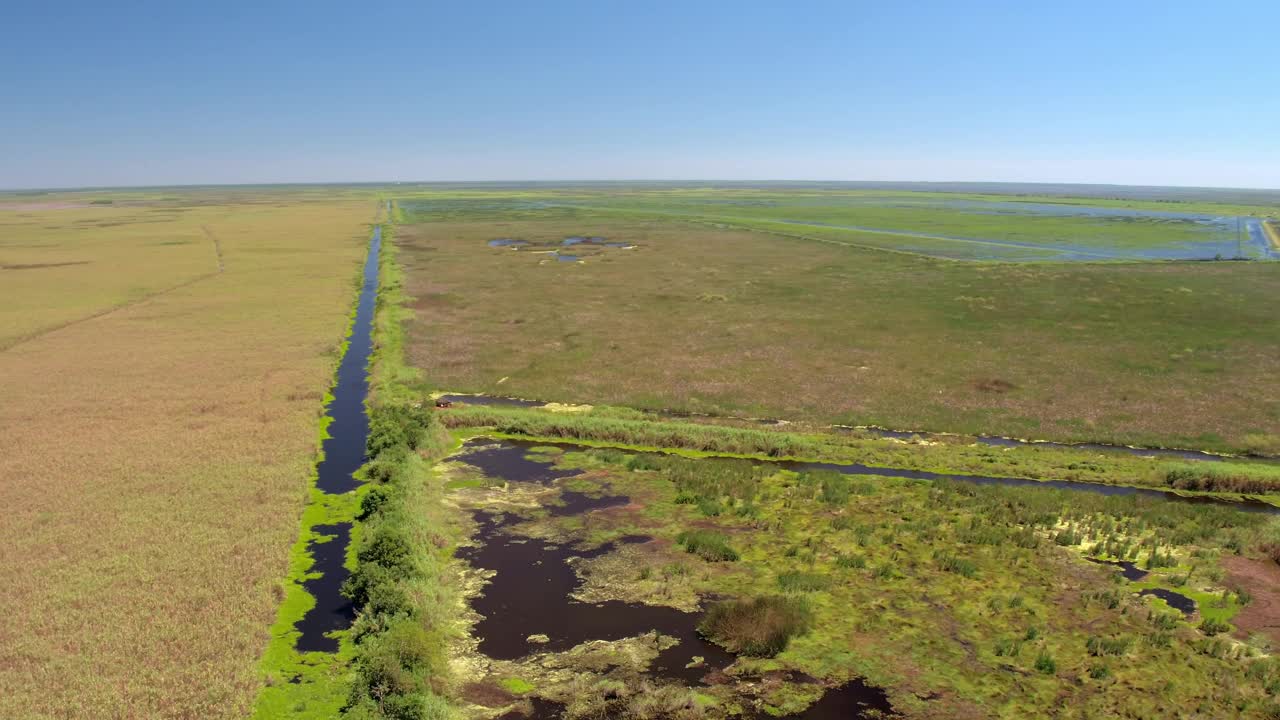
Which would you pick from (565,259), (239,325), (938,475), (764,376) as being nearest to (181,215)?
(565,259)

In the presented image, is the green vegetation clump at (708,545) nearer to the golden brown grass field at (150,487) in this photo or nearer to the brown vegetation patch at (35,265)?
the golden brown grass field at (150,487)

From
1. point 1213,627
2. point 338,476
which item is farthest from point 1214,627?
point 338,476

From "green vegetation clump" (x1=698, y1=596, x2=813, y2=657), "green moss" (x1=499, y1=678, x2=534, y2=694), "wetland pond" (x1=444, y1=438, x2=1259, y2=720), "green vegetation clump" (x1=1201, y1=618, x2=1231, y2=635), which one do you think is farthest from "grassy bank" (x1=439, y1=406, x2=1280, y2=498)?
"green moss" (x1=499, y1=678, x2=534, y2=694)

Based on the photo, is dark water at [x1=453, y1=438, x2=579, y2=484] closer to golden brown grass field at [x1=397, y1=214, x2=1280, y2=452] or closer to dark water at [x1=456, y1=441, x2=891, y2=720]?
dark water at [x1=456, y1=441, x2=891, y2=720]

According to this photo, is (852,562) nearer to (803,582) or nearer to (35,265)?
(803,582)

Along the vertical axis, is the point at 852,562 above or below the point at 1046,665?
above

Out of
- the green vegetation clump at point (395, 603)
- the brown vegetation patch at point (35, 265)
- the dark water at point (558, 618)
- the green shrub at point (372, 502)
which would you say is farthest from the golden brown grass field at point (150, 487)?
the brown vegetation patch at point (35, 265)
